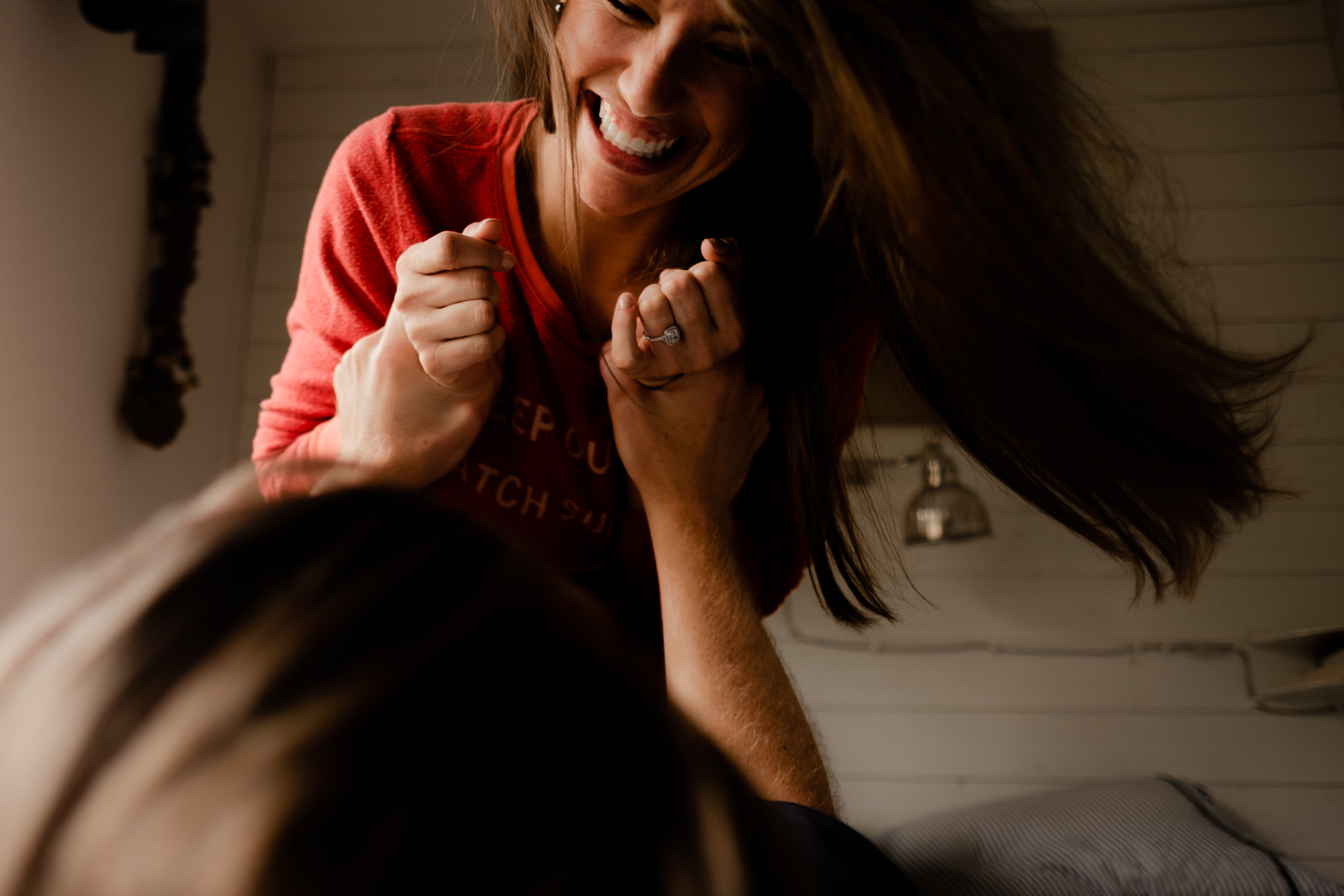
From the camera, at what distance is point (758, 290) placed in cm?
86

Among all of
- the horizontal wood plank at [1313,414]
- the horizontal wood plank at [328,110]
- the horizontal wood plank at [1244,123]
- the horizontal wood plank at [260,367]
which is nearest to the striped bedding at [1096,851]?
the horizontal wood plank at [1313,414]

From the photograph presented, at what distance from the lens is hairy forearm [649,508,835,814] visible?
0.72m

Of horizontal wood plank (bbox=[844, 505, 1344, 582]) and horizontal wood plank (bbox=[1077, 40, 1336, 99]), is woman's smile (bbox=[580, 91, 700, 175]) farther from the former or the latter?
horizontal wood plank (bbox=[1077, 40, 1336, 99])

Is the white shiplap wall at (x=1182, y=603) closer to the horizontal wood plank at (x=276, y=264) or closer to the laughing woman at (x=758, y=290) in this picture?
the laughing woman at (x=758, y=290)

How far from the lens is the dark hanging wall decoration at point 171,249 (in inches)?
71.9

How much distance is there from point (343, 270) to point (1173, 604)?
2.06 metres

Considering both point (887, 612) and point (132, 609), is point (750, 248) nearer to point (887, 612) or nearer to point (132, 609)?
point (887, 612)

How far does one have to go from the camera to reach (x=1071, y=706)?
207 cm

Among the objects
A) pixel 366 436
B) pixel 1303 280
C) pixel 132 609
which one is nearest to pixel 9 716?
pixel 132 609

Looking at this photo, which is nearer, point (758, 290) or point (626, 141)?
point (626, 141)

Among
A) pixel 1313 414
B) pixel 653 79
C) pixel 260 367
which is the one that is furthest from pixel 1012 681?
pixel 260 367

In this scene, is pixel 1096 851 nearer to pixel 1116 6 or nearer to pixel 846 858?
pixel 846 858

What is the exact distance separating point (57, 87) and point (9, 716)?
1.78m

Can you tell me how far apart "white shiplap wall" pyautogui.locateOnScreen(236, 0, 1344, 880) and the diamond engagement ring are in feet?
4.92
